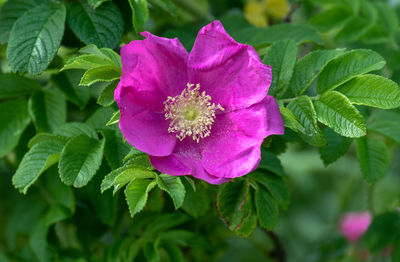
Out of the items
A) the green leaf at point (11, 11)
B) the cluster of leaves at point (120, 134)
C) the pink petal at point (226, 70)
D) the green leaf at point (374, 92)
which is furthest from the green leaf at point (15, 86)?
the green leaf at point (374, 92)

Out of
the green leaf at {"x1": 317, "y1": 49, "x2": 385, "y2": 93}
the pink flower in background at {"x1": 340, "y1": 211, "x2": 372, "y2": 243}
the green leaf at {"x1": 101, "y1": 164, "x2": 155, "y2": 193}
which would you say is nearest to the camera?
the green leaf at {"x1": 101, "y1": 164, "x2": 155, "y2": 193}

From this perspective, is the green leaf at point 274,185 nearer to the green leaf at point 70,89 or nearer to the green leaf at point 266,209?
the green leaf at point 266,209

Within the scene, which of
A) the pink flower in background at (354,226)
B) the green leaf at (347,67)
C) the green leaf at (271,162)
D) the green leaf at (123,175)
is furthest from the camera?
the pink flower in background at (354,226)

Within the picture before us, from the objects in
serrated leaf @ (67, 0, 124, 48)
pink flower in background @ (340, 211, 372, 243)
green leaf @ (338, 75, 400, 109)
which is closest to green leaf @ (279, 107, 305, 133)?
green leaf @ (338, 75, 400, 109)

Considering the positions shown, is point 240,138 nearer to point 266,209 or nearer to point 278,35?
point 266,209

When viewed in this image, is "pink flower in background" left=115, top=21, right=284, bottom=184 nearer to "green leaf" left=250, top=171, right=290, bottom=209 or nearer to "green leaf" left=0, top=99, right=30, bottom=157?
"green leaf" left=250, top=171, right=290, bottom=209
